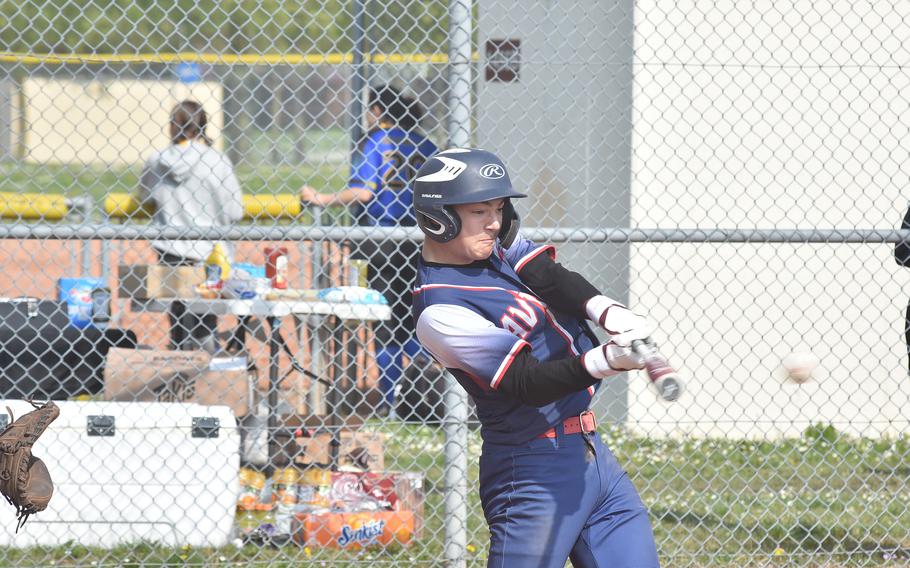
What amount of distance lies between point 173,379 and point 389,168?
5.97 ft

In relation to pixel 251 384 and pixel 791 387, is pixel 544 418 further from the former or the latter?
pixel 791 387

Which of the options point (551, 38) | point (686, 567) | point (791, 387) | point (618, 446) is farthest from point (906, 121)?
point (686, 567)

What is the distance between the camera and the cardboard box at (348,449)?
5598 mm

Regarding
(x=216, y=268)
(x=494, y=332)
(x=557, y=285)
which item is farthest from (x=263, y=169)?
(x=494, y=332)

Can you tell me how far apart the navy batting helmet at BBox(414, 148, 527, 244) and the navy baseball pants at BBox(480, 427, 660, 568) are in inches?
26.1

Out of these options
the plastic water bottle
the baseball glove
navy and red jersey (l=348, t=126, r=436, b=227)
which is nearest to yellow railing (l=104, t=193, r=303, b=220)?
the plastic water bottle

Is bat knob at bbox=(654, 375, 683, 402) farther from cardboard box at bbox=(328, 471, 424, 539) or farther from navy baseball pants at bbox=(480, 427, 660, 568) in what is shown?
cardboard box at bbox=(328, 471, 424, 539)

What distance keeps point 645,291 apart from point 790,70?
5.30ft

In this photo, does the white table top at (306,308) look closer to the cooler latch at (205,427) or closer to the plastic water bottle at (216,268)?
the plastic water bottle at (216,268)

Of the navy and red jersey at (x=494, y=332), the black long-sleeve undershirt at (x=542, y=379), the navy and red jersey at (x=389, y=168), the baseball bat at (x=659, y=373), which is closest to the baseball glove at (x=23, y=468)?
the navy and red jersey at (x=494, y=332)

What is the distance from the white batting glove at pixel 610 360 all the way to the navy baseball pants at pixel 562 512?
0.42m

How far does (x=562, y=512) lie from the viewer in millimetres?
2986

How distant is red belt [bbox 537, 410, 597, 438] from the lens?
9.92 feet

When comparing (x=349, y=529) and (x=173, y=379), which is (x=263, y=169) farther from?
(x=349, y=529)
